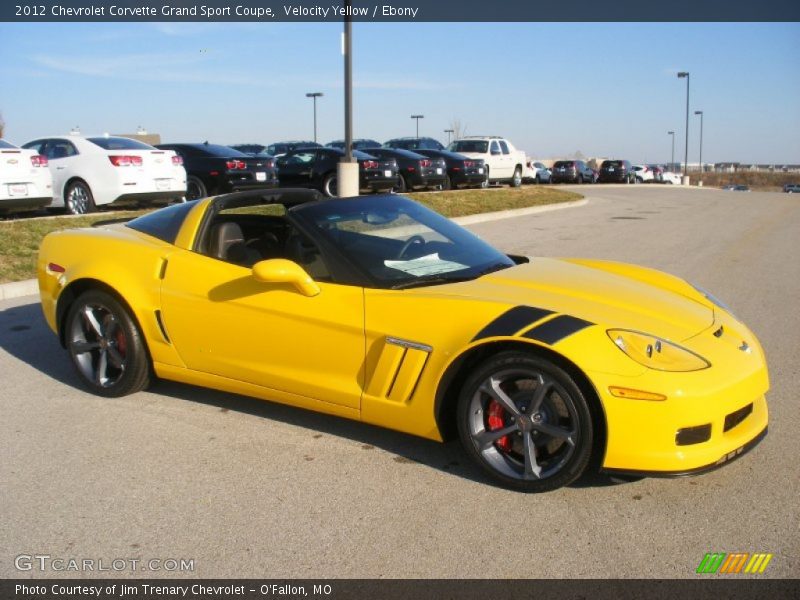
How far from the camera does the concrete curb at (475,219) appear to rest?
8527 mm

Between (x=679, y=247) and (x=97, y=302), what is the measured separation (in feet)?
32.7

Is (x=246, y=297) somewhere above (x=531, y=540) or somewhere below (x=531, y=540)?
above

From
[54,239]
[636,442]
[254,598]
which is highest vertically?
[54,239]

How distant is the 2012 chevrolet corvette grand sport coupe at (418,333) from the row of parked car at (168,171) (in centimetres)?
716

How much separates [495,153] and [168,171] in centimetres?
1673

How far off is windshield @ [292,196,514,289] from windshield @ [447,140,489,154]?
78.4 feet

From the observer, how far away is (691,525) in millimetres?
3336

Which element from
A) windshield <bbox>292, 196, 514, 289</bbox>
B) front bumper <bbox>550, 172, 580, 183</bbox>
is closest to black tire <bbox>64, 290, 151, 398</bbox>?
windshield <bbox>292, 196, 514, 289</bbox>

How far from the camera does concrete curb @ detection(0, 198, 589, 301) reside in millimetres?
8527

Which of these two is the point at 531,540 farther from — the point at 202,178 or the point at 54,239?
the point at 202,178

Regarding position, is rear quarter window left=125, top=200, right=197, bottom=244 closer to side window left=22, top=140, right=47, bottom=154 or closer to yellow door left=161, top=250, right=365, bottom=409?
yellow door left=161, top=250, right=365, bottom=409

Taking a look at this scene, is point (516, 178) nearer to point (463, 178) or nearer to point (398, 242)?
point (463, 178)

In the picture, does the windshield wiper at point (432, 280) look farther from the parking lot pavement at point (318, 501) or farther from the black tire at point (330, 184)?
the black tire at point (330, 184)

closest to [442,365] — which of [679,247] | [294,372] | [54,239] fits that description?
[294,372]
